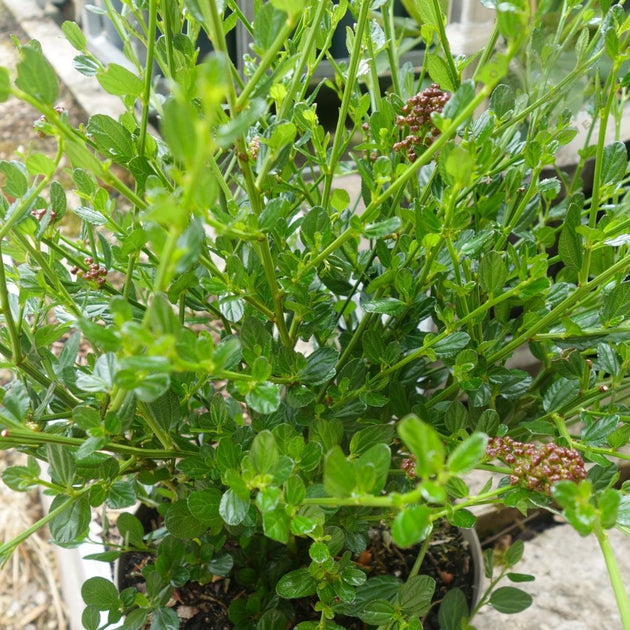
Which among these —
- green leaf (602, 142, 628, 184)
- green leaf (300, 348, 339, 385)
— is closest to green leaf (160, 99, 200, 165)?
green leaf (300, 348, 339, 385)

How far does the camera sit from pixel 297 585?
47cm

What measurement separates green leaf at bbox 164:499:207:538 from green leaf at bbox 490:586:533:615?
0.98 feet

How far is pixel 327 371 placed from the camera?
455mm

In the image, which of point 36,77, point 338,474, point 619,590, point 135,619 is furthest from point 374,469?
point 135,619

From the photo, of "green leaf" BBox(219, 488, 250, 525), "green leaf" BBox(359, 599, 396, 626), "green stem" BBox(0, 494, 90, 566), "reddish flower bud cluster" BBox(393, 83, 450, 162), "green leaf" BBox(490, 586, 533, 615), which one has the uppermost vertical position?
"reddish flower bud cluster" BBox(393, 83, 450, 162)

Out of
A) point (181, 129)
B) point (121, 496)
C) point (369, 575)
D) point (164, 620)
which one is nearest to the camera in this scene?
point (181, 129)

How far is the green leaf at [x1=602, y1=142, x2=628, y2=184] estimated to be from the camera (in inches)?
18.6

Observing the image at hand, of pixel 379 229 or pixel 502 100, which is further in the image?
pixel 502 100

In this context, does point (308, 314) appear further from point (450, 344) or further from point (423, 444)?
point (423, 444)

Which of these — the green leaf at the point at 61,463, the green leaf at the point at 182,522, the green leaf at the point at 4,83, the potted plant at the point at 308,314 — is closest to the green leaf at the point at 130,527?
the potted plant at the point at 308,314

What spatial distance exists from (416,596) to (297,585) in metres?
0.10

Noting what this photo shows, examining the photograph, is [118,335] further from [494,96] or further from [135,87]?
[494,96]

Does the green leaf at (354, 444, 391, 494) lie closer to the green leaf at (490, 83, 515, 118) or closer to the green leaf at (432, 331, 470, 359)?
the green leaf at (432, 331, 470, 359)

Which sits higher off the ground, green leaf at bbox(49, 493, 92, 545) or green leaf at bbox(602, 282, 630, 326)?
green leaf at bbox(49, 493, 92, 545)
